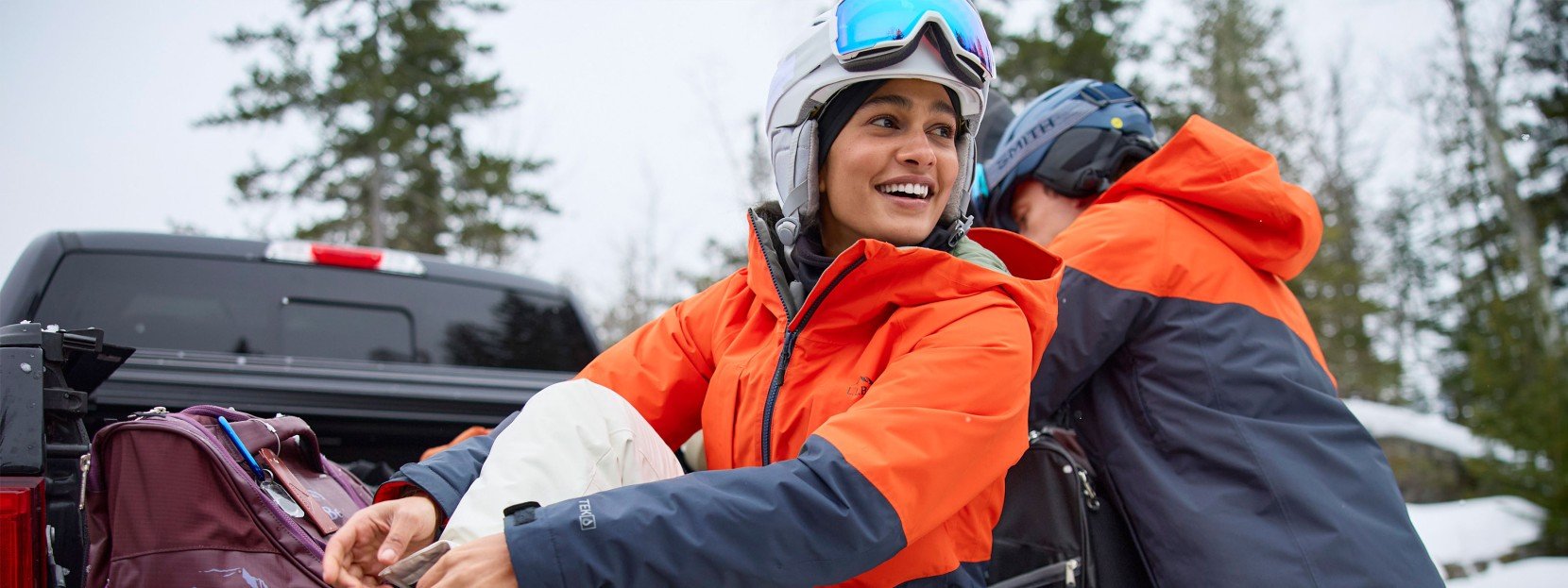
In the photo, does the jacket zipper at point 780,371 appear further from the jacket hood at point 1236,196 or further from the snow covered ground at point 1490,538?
the snow covered ground at point 1490,538

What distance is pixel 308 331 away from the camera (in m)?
3.73

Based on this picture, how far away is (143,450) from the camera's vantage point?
62.9 inches

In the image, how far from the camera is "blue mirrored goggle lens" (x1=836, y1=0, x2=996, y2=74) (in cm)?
208

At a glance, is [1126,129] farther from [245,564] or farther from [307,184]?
[307,184]

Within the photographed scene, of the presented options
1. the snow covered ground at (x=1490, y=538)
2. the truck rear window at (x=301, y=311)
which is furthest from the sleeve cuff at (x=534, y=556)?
the snow covered ground at (x=1490, y=538)

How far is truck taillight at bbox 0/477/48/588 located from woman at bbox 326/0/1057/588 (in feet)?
1.87

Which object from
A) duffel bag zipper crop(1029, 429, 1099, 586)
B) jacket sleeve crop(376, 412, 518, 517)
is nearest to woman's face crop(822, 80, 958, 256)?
duffel bag zipper crop(1029, 429, 1099, 586)

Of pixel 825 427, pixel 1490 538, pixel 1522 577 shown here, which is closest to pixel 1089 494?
pixel 825 427

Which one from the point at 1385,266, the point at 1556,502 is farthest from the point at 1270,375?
the point at 1385,266

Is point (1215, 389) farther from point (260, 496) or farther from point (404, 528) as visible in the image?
point (260, 496)

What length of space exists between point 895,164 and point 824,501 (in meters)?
0.92

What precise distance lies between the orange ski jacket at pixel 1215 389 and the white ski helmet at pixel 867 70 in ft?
1.62

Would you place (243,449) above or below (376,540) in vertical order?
above

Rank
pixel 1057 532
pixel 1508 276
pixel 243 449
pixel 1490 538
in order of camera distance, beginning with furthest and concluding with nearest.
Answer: pixel 1508 276
pixel 1490 538
pixel 1057 532
pixel 243 449
